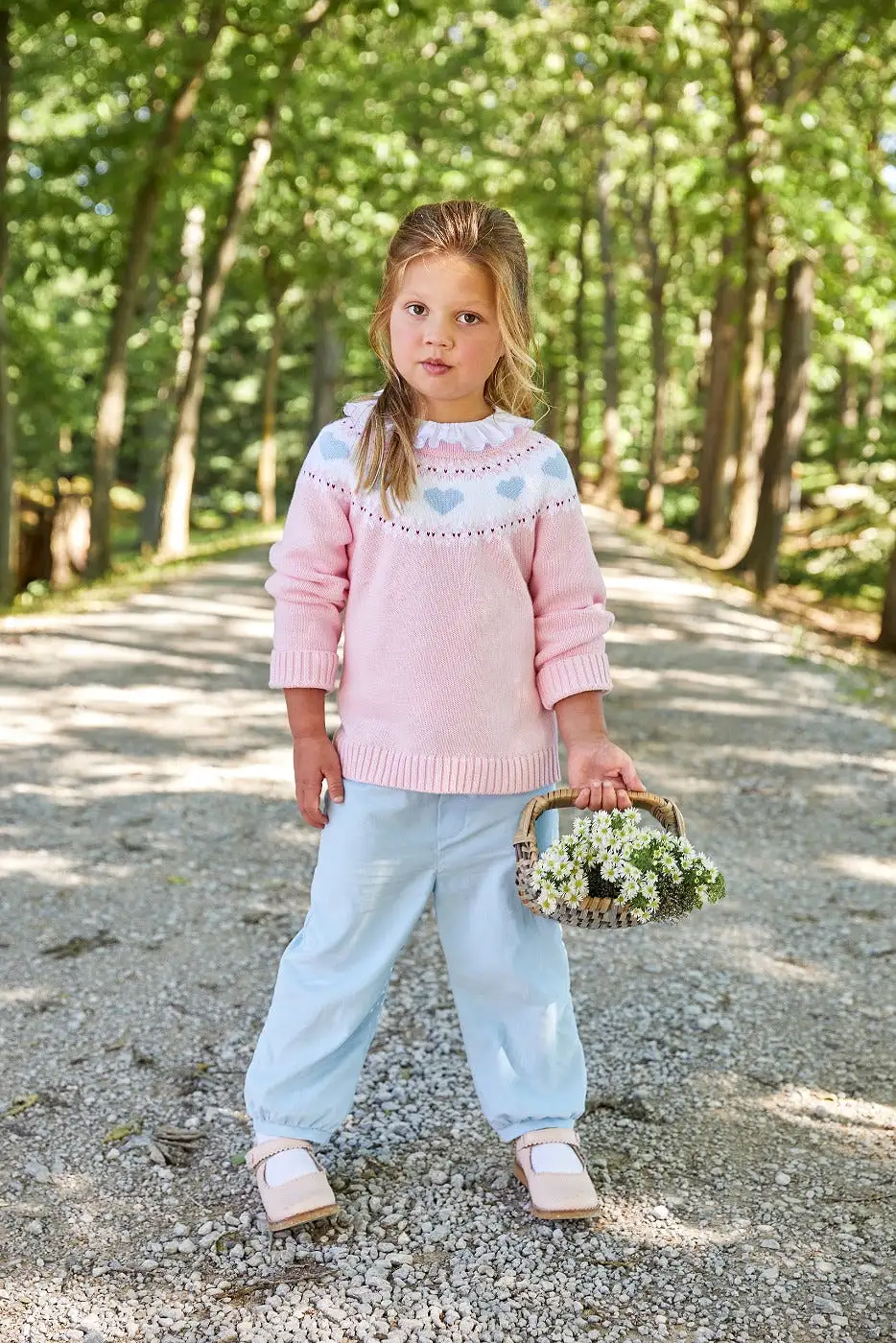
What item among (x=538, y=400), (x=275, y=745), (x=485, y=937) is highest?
(x=538, y=400)

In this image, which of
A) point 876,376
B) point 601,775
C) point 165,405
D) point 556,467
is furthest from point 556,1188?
point 876,376

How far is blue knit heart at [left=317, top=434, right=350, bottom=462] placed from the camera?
2.56m

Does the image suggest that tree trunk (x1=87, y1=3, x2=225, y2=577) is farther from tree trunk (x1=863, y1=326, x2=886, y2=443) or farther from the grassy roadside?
tree trunk (x1=863, y1=326, x2=886, y2=443)

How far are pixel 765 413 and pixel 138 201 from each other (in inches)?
399

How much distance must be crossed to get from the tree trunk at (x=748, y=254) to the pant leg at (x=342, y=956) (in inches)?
447

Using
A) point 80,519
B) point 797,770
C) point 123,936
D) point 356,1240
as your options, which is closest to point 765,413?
point 80,519

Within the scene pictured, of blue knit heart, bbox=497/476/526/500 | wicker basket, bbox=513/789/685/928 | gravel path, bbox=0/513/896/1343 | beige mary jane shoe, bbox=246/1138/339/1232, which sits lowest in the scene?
gravel path, bbox=0/513/896/1343

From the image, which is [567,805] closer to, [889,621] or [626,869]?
[626,869]

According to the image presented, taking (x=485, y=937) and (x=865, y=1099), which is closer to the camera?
(x=485, y=937)

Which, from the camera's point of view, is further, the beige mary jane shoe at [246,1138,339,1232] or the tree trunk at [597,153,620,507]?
the tree trunk at [597,153,620,507]

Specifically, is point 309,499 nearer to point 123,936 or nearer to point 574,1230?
point 574,1230

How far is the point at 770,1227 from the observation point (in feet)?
8.65

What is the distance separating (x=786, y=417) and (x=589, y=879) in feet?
41.2

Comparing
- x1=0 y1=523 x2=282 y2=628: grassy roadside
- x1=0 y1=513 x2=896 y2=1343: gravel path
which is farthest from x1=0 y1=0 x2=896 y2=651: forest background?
x1=0 y1=513 x2=896 y2=1343: gravel path
